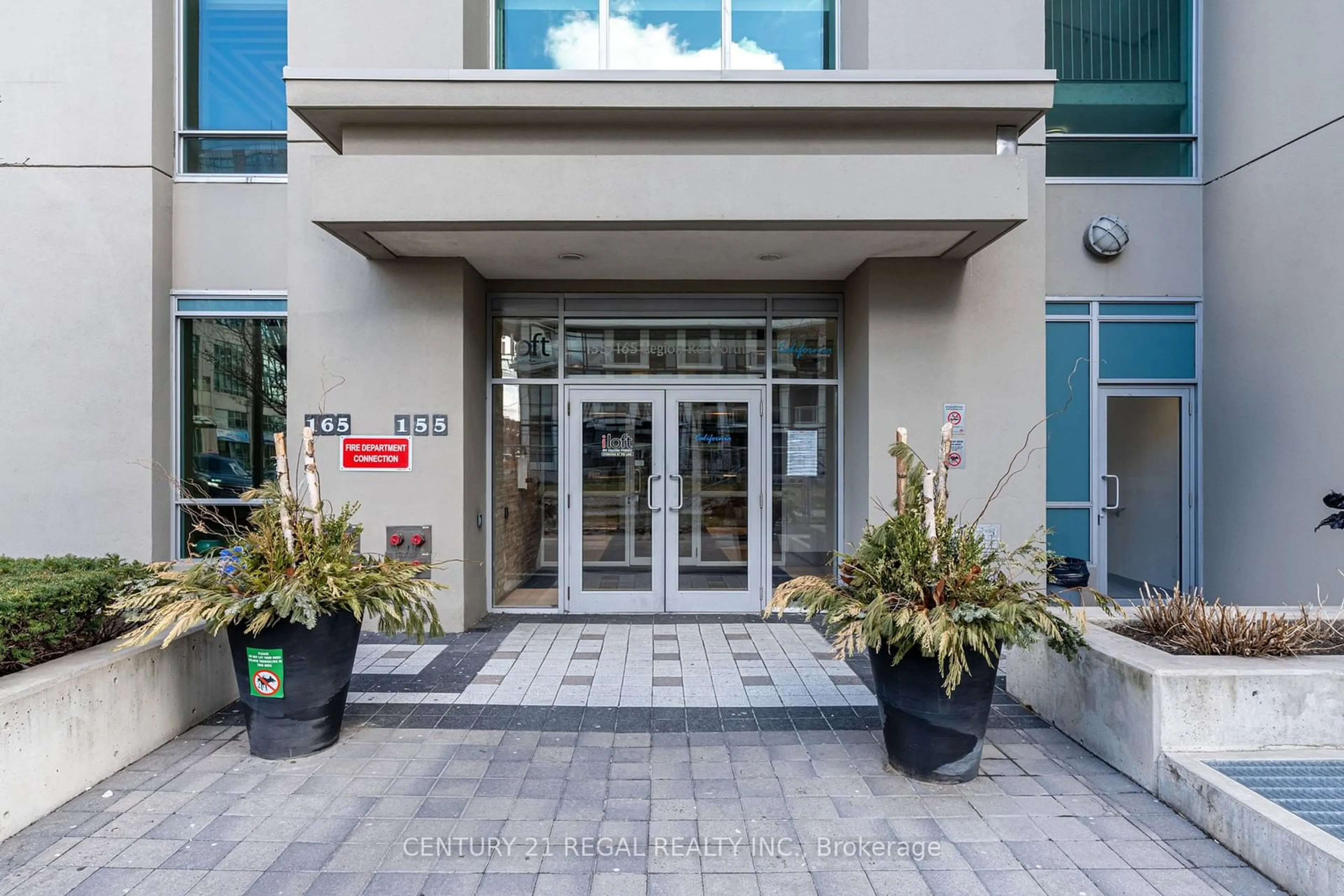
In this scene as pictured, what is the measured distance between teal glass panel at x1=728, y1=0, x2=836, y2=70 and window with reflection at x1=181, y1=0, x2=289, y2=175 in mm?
4542

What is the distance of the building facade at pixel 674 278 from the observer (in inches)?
202

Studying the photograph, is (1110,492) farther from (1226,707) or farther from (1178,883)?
(1178,883)

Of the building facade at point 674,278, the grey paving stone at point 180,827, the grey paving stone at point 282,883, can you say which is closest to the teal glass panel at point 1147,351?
the building facade at point 674,278

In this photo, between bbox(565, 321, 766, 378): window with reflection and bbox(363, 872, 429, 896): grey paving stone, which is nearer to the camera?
bbox(363, 872, 429, 896): grey paving stone

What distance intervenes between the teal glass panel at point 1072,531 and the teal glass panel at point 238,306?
316 inches

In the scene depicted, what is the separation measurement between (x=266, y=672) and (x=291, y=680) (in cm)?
13

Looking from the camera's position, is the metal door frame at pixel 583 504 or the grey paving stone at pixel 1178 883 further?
the metal door frame at pixel 583 504

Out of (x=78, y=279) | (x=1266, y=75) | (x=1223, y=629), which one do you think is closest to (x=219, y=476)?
(x=78, y=279)

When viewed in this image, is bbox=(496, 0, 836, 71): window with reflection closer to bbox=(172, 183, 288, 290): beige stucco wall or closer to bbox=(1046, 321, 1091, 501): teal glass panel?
bbox=(172, 183, 288, 290): beige stucco wall

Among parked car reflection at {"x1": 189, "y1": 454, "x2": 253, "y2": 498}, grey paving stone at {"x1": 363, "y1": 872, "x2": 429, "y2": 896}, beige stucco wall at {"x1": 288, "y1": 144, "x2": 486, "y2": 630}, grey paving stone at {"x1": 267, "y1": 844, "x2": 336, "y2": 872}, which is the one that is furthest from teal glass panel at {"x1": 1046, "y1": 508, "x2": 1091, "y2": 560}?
parked car reflection at {"x1": 189, "y1": 454, "x2": 253, "y2": 498}

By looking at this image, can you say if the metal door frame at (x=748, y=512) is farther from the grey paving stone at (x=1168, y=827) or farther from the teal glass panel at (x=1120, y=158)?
the grey paving stone at (x=1168, y=827)

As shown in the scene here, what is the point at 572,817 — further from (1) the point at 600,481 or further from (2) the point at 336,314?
(2) the point at 336,314

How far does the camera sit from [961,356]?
625 centimetres

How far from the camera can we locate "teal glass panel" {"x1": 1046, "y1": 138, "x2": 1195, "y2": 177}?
7.24m
